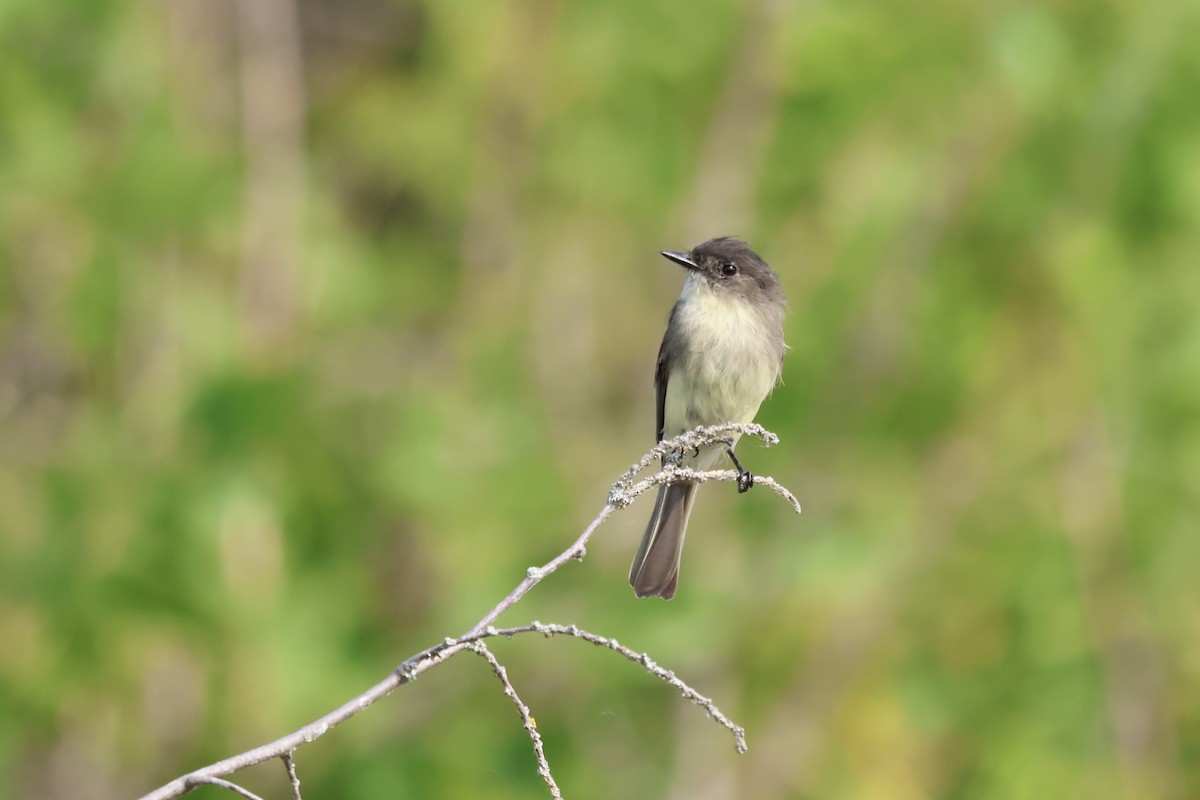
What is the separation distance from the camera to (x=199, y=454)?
557 cm

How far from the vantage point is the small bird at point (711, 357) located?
15.0ft

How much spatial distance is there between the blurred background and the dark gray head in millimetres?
1401

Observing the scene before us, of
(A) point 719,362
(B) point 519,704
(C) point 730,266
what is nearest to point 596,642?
(B) point 519,704

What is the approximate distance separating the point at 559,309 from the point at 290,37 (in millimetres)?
1772

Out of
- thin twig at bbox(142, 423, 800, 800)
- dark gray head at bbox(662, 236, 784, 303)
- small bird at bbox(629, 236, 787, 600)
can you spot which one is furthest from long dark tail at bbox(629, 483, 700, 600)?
thin twig at bbox(142, 423, 800, 800)

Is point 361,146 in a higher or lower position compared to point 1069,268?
higher

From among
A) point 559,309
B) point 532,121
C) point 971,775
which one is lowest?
point 971,775

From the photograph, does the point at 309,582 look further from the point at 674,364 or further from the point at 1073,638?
the point at 1073,638

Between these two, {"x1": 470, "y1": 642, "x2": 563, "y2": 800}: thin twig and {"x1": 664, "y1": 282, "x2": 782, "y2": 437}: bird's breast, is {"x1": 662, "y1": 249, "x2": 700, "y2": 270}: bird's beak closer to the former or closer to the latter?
{"x1": 664, "y1": 282, "x2": 782, "y2": 437}: bird's breast

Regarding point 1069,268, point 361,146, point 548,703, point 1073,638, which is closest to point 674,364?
point 548,703

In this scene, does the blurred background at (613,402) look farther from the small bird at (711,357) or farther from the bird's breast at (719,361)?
the bird's breast at (719,361)

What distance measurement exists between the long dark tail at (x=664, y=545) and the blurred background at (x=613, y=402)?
0.96 metres

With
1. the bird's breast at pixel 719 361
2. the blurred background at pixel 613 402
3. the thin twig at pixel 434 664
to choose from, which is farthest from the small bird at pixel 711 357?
the thin twig at pixel 434 664

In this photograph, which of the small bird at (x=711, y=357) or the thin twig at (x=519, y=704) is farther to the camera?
the small bird at (x=711, y=357)
